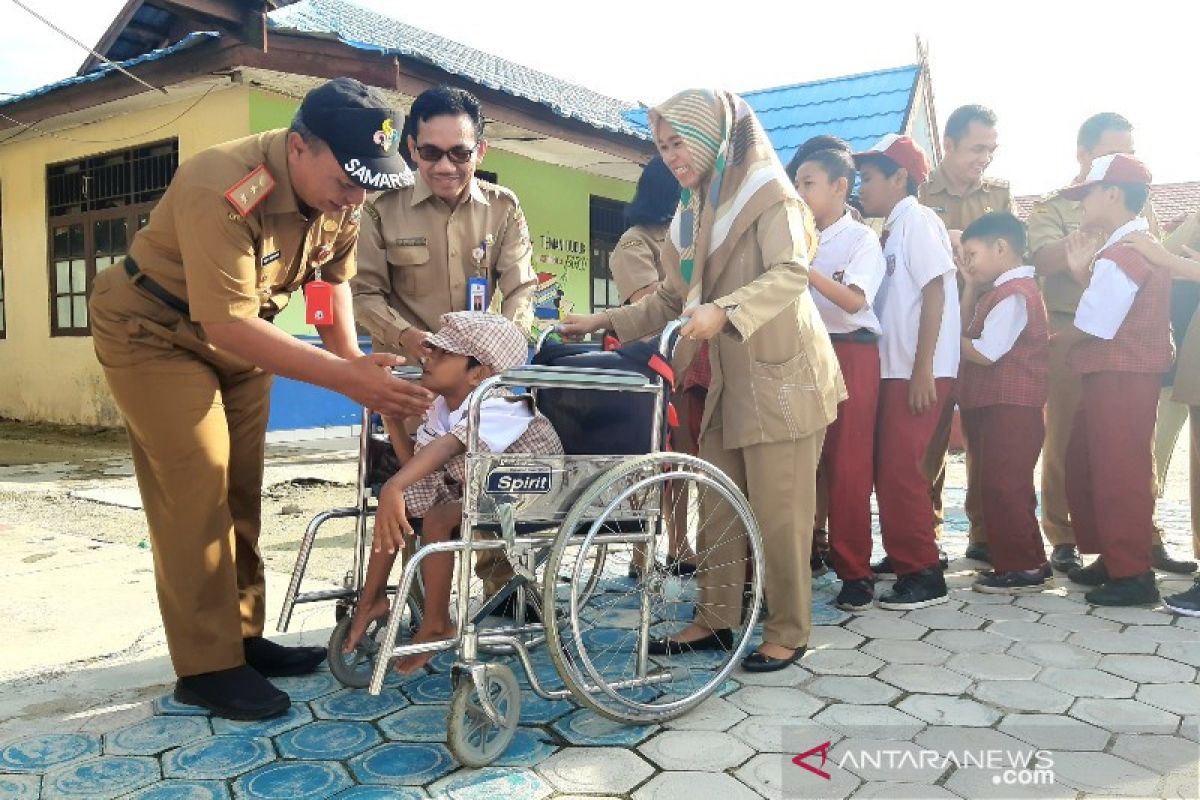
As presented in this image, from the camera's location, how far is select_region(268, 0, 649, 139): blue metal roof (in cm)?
736

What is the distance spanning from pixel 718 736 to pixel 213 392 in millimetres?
1643

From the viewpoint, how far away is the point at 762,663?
2816mm

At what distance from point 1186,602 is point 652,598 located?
213 centimetres

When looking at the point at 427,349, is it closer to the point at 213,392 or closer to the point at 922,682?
the point at 213,392

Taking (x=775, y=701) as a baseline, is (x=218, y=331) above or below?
above

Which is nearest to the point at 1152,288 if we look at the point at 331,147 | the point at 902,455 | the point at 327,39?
the point at 902,455

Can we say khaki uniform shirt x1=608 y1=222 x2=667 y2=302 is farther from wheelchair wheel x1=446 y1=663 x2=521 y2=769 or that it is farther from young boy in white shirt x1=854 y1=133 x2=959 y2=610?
wheelchair wheel x1=446 y1=663 x2=521 y2=769

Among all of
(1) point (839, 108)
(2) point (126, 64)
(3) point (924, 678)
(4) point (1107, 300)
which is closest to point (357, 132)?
(3) point (924, 678)

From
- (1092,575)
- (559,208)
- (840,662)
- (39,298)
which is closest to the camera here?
(840,662)

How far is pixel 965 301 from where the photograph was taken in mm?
4012

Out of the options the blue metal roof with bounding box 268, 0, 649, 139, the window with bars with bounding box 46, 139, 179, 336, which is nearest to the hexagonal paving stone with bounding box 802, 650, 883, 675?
the blue metal roof with bounding box 268, 0, 649, 139

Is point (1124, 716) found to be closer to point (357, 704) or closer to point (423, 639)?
point (423, 639)

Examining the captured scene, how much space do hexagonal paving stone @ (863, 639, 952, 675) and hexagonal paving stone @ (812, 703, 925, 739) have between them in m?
0.43

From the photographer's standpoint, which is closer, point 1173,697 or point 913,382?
point 1173,697
